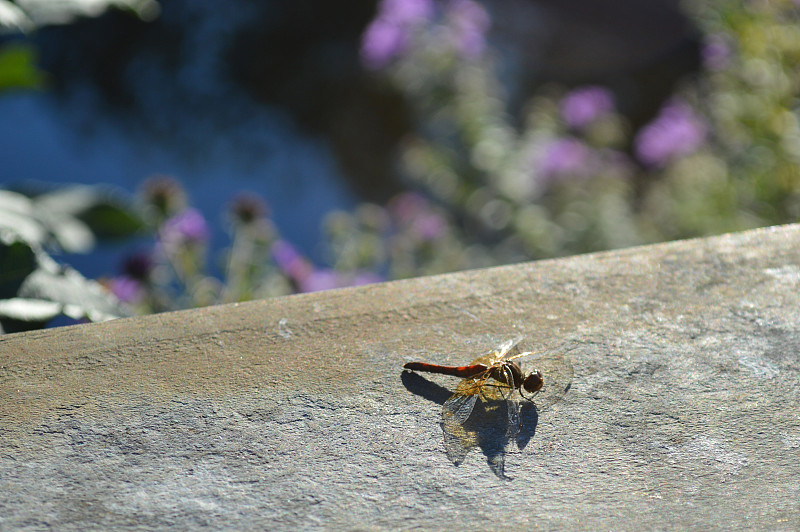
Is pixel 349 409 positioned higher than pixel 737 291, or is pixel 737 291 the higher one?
pixel 737 291

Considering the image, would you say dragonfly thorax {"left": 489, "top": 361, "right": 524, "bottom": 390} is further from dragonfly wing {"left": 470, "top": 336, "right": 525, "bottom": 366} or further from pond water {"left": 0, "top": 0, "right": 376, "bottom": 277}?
pond water {"left": 0, "top": 0, "right": 376, "bottom": 277}

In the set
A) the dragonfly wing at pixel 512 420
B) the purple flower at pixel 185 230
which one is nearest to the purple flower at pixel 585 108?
the purple flower at pixel 185 230

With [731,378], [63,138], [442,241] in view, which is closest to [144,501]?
[731,378]

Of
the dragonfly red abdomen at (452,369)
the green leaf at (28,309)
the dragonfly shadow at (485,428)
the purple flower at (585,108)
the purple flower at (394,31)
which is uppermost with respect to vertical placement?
the purple flower at (394,31)

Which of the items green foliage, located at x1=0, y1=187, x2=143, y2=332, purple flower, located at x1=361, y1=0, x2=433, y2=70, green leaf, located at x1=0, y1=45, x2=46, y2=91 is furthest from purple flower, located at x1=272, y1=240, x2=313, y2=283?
purple flower, located at x1=361, y1=0, x2=433, y2=70

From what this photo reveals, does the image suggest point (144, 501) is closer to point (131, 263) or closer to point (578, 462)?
point (578, 462)

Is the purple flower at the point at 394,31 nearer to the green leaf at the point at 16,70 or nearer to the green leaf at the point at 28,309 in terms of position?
the green leaf at the point at 16,70
